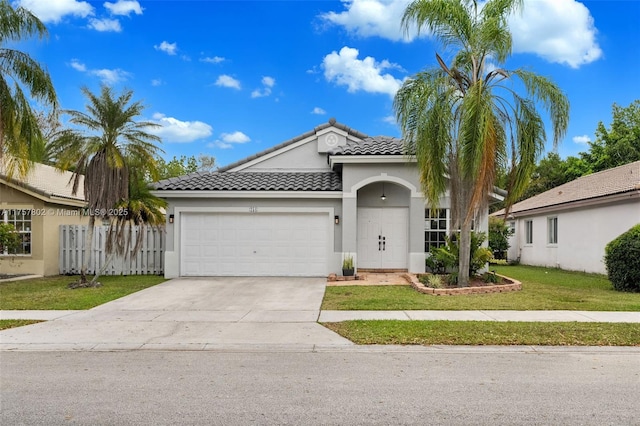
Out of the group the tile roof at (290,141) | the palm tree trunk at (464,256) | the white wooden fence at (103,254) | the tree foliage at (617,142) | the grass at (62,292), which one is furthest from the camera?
the tree foliage at (617,142)

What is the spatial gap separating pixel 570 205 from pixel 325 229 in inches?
395

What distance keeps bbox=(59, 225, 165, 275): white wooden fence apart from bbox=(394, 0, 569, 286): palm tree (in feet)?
30.8

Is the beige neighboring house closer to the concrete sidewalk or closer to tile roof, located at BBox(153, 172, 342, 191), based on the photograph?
tile roof, located at BBox(153, 172, 342, 191)

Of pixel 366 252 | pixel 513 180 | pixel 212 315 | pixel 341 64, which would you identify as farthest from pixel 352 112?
pixel 212 315

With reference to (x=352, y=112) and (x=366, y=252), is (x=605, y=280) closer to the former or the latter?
(x=366, y=252)

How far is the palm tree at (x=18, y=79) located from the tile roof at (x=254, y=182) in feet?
12.9

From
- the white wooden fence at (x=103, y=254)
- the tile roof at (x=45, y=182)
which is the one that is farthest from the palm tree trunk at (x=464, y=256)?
the tile roof at (x=45, y=182)

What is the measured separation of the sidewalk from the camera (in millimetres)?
8156

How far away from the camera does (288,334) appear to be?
7242 millimetres

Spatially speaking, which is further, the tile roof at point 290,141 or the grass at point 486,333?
the tile roof at point 290,141

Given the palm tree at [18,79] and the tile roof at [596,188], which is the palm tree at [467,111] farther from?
the palm tree at [18,79]

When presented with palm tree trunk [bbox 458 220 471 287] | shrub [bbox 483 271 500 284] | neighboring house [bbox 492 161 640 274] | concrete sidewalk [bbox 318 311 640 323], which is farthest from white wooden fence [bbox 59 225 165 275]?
neighboring house [bbox 492 161 640 274]

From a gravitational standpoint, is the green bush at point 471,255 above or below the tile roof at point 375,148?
below

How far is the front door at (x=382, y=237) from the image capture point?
15.4 meters
